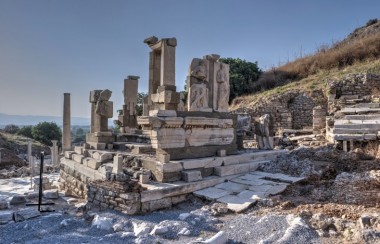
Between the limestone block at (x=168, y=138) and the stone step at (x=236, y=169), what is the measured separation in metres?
1.13

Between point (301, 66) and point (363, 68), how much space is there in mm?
4994

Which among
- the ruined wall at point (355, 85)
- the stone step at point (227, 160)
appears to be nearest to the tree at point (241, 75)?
the ruined wall at point (355, 85)

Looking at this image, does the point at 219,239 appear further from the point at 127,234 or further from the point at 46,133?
the point at 46,133

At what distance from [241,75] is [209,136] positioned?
17.6 meters

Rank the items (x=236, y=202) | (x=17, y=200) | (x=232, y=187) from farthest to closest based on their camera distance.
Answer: (x=17, y=200) → (x=232, y=187) → (x=236, y=202)

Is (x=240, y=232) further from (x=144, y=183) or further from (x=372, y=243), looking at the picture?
(x=144, y=183)

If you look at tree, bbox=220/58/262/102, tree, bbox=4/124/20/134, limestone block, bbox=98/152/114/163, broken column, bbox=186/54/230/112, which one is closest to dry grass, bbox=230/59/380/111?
tree, bbox=220/58/262/102

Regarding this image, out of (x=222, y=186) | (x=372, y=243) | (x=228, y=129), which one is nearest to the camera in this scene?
(x=372, y=243)

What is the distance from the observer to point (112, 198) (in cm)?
571

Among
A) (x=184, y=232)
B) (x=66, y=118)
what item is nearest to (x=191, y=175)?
(x=184, y=232)

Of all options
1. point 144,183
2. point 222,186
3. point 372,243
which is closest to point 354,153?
point 222,186

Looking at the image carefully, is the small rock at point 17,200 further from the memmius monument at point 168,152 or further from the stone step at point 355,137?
the stone step at point 355,137

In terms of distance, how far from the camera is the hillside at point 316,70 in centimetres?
1942

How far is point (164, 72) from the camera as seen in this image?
8.19 metres
